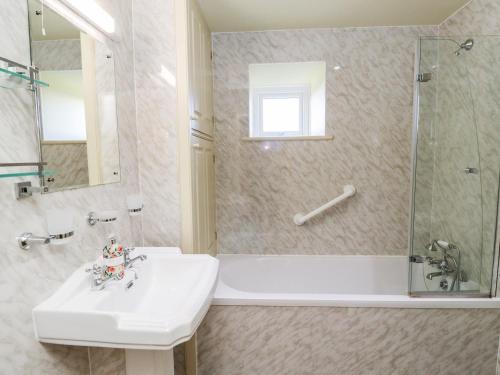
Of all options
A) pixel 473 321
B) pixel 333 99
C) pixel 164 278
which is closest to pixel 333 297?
pixel 473 321

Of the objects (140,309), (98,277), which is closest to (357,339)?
(140,309)

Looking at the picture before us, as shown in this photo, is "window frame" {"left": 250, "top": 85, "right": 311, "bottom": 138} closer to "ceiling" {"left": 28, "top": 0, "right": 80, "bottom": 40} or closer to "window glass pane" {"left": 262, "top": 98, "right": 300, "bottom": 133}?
"window glass pane" {"left": 262, "top": 98, "right": 300, "bottom": 133}

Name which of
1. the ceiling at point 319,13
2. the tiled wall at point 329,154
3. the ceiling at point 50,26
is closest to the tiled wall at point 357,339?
the tiled wall at point 329,154

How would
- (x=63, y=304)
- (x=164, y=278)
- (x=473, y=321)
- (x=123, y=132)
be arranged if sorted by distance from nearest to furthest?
(x=63, y=304)
(x=164, y=278)
(x=123, y=132)
(x=473, y=321)

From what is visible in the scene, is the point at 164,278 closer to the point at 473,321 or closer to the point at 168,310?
the point at 168,310

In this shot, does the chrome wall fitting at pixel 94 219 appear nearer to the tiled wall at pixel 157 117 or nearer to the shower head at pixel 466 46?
the tiled wall at pixel 157 117

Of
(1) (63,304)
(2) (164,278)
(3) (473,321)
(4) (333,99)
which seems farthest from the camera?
(4) (333,99)

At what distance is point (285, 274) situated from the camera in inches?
99.9

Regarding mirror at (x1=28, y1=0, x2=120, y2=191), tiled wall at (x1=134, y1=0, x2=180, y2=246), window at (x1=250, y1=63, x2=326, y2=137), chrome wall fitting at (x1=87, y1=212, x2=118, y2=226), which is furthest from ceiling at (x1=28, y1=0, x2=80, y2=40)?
window at (x1=250, y1=63, x2=326, y2=137)

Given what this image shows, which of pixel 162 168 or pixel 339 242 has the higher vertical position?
pixel 162 168

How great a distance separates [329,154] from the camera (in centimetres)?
257

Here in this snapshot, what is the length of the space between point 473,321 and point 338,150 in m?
1.48

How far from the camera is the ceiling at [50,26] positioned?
928mm

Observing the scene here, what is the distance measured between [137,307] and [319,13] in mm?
2291
